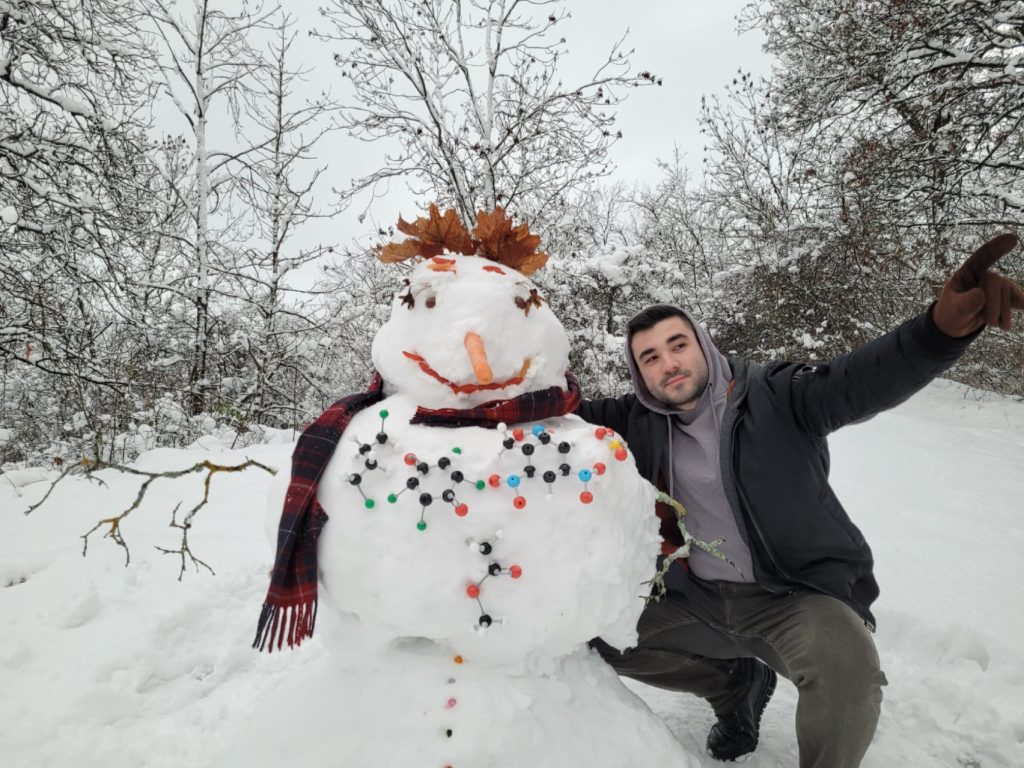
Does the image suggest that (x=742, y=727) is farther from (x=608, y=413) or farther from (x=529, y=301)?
(x=529, y=301)

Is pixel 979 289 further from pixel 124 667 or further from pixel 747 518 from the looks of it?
pixel 124 667

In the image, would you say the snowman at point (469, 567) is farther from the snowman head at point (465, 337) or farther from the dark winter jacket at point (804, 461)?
the dark winter jacket at point (804, 461)

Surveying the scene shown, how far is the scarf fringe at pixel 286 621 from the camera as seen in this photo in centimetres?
122

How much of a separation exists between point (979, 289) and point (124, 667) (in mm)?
2879

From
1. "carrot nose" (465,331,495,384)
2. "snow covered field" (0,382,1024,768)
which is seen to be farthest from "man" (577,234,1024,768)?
"carrot nose" (465,331,495,384)

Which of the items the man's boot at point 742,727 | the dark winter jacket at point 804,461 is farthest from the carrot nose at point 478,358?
the man's boot at point 742,727

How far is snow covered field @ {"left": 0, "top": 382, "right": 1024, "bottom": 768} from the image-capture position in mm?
1499

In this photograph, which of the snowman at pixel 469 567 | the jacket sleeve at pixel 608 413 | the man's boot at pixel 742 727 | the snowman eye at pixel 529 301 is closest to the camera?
→ the snowman at pixel 469 567

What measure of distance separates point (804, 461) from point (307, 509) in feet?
5.13

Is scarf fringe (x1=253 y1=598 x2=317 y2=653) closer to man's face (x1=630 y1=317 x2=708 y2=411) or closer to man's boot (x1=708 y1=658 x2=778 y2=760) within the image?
man's face (x1=630 y1=317 x2=708 y2=411)

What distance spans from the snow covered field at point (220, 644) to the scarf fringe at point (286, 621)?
0.15 meters

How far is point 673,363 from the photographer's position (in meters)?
1.72

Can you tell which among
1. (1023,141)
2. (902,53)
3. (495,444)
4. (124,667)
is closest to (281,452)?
(124,667)

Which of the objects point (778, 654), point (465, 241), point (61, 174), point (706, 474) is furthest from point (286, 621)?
point (61, 174)
